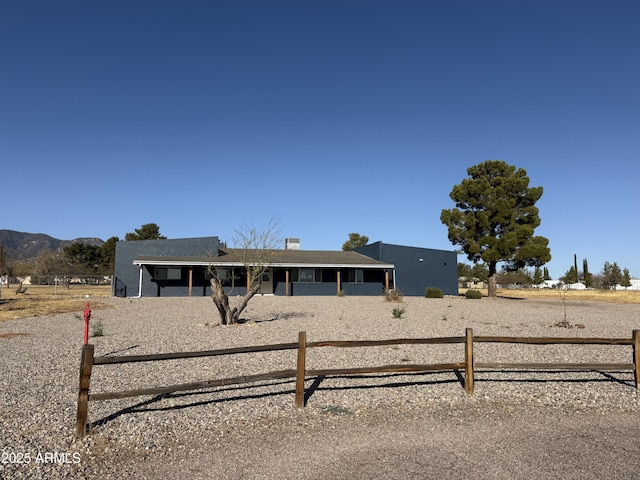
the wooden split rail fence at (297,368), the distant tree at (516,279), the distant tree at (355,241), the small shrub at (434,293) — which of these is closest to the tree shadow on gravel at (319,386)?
the wooden split rail fence at (297,368)

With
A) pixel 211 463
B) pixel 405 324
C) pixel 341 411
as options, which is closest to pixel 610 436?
pixel 341 411

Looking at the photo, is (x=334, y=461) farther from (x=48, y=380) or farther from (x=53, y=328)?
(x=53, y=328)

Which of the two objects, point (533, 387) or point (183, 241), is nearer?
point (533, 387)

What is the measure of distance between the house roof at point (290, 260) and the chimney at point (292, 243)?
231 centimetres

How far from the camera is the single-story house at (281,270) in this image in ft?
101

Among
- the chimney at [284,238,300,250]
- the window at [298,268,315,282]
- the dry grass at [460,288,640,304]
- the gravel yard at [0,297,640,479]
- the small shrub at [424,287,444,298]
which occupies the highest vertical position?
the chimney at [284,238,300,250]

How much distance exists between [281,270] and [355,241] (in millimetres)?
29233

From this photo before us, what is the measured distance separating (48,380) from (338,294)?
25387 millimetres

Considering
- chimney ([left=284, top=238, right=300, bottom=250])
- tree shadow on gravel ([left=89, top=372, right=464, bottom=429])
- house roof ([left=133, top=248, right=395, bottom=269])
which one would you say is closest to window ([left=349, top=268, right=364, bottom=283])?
house roof ([left=133, top=248, right=395, bottom=269])

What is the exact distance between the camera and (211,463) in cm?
427

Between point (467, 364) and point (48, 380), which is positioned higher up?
point (467, 364)

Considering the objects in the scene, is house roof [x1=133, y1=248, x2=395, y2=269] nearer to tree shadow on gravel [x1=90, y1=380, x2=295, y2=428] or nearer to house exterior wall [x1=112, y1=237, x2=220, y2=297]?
house exterior wall [x1=112, y1=237, x2=220, y2=297]

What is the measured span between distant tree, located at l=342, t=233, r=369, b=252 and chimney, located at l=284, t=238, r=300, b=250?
19.9 meters

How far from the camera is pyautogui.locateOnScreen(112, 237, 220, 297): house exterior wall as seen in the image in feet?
101
